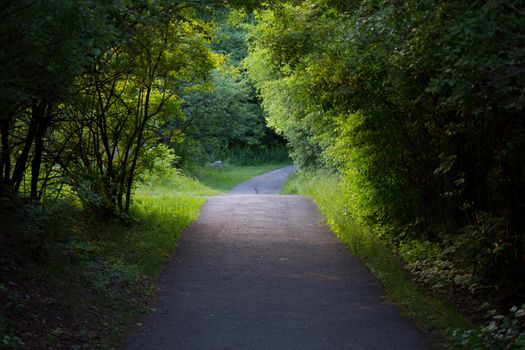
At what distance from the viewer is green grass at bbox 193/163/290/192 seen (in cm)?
3484

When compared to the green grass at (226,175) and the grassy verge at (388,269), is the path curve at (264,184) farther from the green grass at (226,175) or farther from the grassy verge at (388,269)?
the grassy verge at (388,269)

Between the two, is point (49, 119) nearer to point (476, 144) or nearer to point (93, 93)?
point (93, 93)

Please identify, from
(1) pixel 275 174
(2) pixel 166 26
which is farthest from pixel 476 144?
(1) pixel 275 174

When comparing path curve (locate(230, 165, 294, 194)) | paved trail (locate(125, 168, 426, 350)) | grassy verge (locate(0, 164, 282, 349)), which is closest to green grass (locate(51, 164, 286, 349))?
grassy verge (locate(0, 164, 282, 349))

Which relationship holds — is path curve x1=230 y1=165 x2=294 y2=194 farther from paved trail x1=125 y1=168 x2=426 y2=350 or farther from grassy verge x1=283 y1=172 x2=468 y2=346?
paved trail x1=125 y1=168 x2=426 y2=350

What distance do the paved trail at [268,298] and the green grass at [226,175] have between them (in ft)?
61.7

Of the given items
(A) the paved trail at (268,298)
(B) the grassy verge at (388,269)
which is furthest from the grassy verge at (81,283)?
(B) the grassy verge at (388,269)

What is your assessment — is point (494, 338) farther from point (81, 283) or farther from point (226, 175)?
point (226, 175)

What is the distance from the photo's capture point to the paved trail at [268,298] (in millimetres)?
7559

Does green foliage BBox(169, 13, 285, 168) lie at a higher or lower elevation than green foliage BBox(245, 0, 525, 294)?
higher

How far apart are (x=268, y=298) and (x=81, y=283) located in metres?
2.60

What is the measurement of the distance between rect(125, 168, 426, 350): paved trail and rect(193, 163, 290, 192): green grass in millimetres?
18794

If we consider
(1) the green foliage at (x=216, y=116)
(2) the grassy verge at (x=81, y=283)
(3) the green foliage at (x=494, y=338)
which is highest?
(1) the green foliage at (x=216, y=116)

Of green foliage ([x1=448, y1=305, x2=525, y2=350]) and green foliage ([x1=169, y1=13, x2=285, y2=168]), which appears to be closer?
green foliage ([x1=448, y1=305, x2=525, y2=350])
